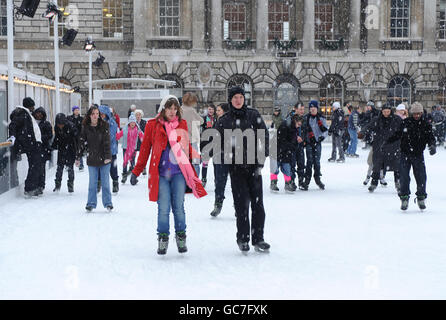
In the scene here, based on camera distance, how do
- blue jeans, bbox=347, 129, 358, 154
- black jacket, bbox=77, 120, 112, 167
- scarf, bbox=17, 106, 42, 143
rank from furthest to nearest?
blue jeans, bbox=347, 129, 358, 154 → scarf, bbox=17, 106, 42, 143 → black jacket, bbox=77, 120, 112, 167

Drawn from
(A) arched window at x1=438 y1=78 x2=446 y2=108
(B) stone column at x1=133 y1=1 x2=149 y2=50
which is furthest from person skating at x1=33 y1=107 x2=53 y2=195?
(A) arched window at x1=438 y1=78 x2=446 y2=108

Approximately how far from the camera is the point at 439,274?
5754 mm

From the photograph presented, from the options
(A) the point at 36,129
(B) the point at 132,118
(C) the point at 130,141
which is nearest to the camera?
(A) the point at 36,129

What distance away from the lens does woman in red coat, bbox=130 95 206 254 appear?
659cm

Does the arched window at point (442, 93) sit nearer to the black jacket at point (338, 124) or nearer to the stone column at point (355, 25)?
the stone column at point (355, 25)

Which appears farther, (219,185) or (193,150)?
(219,185)

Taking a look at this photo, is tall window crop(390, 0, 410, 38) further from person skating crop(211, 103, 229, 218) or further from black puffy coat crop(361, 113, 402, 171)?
person skating crop(211, 103, 229, 218)

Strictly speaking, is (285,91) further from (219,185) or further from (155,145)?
(155,145)

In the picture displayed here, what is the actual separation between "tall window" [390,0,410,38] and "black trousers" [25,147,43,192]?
2858 cm

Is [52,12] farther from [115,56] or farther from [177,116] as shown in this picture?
[115,56]

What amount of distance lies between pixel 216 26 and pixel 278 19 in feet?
12.3

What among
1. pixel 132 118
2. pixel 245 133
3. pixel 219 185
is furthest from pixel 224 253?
pixel 132 118

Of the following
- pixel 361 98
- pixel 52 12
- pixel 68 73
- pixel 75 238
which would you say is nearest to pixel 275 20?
pixel 361 98

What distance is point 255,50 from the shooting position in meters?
36.0
